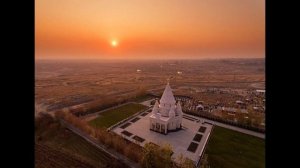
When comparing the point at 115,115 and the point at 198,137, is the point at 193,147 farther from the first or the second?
the point at 115,115

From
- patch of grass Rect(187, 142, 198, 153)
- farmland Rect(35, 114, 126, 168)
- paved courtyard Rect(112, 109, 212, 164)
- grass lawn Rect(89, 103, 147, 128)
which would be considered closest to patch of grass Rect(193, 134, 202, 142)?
paved courtyard Rect(112, 109, 212, 164)

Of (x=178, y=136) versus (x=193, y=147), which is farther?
(x=178, y=136)

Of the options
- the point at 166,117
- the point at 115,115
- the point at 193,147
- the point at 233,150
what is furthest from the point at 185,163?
the point at 115,115

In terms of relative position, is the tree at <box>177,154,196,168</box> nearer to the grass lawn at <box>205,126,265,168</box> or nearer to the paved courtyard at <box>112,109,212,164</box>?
the paved courtyard at <box>112,109,212,164</box>

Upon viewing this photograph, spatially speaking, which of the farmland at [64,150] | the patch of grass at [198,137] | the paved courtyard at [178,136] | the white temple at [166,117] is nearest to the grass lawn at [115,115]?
the paved courtyard at [178,136]

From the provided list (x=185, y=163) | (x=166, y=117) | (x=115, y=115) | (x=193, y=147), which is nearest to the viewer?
(x=185, y=163)
